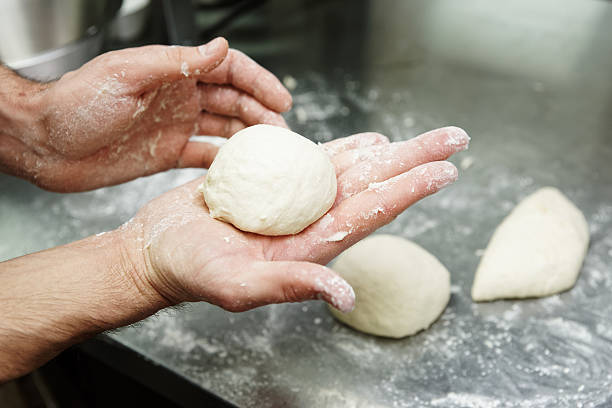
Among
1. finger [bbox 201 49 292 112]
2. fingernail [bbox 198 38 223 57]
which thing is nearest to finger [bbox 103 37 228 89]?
fingernail [bbox 198 38 223 57]

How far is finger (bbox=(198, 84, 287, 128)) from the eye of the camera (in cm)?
176

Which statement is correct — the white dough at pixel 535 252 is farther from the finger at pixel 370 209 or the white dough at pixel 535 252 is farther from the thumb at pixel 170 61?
the thumb at pixel 170 61

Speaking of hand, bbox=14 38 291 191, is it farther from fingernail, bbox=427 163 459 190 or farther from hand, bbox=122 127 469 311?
fingernail, bbox=427 163 459 190

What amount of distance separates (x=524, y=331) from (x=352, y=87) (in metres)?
1.61

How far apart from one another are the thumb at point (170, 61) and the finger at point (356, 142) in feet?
1.47

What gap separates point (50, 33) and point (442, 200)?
1.74 metres

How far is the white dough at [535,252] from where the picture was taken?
5.74 feet

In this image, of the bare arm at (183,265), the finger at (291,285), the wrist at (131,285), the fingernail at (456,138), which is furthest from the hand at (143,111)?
the finger at (291,285)

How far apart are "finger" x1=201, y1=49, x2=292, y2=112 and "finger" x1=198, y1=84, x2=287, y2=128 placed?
0.04 metres

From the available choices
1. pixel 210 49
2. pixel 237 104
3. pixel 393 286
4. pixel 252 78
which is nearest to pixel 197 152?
pixel 237 104

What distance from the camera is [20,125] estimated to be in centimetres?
167

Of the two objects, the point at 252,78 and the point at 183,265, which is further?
the point at 252,78

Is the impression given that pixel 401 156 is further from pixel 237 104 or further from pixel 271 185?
pixel 237 104

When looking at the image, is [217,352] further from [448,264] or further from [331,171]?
[448,264]
